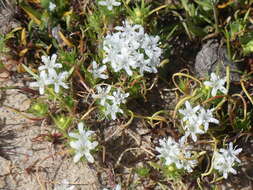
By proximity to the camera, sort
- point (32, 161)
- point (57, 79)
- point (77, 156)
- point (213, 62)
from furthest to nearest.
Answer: point (213, 62) < point (32, 161) < point (57, 79) < point (77, 156)

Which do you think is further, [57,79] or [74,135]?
[57,79]

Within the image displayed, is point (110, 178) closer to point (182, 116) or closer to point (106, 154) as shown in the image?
point (106, 154)

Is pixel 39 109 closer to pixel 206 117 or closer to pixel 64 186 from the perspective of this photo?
pixel 64 186

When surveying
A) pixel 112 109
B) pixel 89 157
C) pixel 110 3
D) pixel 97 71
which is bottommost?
pixel 89 157

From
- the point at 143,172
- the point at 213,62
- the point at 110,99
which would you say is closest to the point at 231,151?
the point at 143,172

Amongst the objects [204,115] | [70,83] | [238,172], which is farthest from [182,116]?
[70,83]

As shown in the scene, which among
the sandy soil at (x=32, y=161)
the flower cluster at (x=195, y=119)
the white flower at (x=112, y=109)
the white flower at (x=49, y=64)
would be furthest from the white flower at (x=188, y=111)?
the white flower at (x=49, y=64)

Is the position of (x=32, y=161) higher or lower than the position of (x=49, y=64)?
lower

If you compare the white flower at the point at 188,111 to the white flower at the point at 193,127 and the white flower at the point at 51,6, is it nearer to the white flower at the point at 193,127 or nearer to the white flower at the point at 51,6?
the white flower at the point at 193,127
